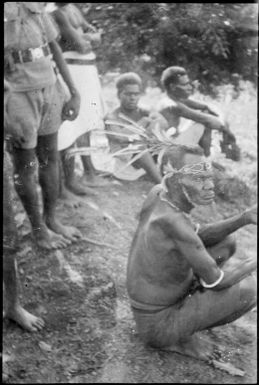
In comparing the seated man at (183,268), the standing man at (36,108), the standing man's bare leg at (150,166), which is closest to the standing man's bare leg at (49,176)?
the standing man at (36,108)

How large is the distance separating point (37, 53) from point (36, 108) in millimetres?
283

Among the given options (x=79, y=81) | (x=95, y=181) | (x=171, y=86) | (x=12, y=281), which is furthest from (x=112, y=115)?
(x=12, y=281)

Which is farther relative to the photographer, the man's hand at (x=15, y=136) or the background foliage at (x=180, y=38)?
the background foliage at (x=180, y=38)

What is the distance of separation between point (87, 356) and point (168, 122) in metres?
1.67

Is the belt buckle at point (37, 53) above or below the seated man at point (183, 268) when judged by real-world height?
above

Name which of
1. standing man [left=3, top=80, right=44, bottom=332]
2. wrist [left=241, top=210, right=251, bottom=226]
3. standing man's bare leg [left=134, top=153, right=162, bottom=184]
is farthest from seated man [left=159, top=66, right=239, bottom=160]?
standing man [left=3, top=80, right=44, bottom=332]

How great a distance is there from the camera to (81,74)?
3533mm

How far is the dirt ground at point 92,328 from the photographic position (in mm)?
2969

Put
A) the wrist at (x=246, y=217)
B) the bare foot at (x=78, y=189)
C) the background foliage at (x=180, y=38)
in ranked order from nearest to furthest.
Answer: the wrist at (x=246, y=217)
the bare foot at (x=78, y=189)
the background foliage at (x=180, y=38)

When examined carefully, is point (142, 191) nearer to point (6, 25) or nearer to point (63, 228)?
point (63, 228)

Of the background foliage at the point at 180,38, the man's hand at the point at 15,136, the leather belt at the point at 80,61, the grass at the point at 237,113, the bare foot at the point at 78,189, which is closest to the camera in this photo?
the man's hand at the point at 15,136

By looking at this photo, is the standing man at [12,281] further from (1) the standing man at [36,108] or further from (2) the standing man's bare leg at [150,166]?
(2) the standing man's bare leg at [150,166]

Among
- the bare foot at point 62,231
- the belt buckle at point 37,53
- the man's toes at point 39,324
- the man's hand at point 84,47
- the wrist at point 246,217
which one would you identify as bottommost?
the man's toes at point 39,324

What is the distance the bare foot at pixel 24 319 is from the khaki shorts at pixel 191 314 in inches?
20.2
